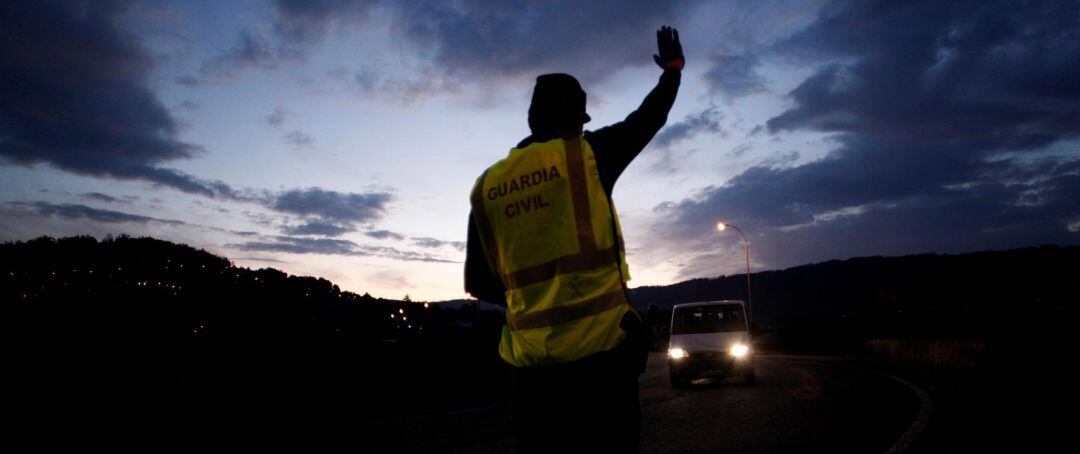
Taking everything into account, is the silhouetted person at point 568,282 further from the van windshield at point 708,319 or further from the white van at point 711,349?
the van windshield at point 708,319

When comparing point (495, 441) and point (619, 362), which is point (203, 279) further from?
point (619, 362)

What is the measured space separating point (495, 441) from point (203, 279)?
1657 centimetres

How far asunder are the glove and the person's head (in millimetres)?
389

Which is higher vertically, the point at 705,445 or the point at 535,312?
the point at 535,312

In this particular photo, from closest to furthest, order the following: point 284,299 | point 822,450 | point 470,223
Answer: point 470,223, point 822,450, point 284,299

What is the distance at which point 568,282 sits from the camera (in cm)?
184

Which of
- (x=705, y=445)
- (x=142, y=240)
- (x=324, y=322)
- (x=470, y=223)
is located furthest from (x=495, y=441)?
(x=324, y=322)

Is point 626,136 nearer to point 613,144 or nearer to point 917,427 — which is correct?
point 613,144

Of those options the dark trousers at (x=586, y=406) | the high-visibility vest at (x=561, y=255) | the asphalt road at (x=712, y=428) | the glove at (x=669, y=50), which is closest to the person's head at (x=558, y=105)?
the high-visibility vest at (x=561, y=255)

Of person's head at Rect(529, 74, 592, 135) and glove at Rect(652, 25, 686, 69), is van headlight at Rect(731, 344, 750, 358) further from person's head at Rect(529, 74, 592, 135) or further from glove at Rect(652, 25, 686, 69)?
person's head at Rect(529, 74, 592, 135)

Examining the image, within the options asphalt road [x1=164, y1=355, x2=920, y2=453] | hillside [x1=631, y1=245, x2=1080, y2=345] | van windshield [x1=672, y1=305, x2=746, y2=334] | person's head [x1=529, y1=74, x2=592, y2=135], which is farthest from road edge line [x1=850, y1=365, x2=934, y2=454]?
person's head [x1=529, y1=74, x2=592, y2=135]

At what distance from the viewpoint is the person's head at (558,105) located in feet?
6.70

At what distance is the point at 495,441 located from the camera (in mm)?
7711

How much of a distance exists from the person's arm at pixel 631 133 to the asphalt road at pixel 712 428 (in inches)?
220
